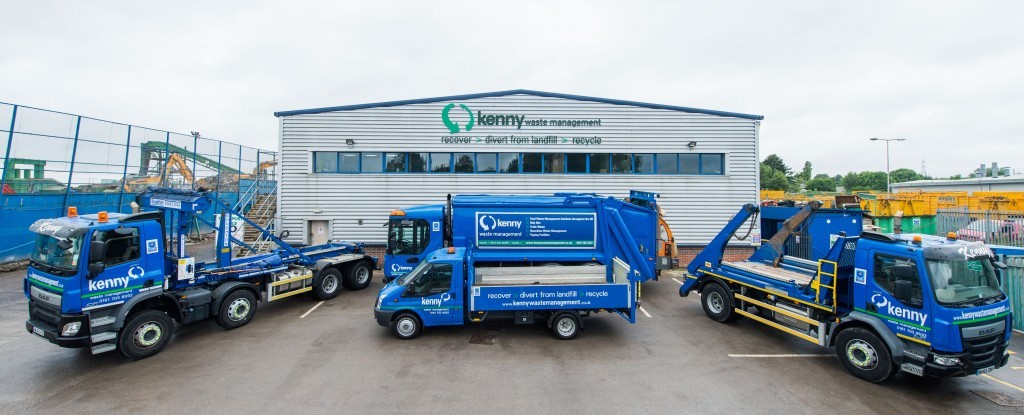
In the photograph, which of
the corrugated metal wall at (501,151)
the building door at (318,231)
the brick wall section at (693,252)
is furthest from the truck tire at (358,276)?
the building door at (318,231)

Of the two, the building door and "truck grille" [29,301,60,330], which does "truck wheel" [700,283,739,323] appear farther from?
the building door

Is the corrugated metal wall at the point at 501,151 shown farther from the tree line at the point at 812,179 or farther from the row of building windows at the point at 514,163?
the tree line at the point at 812,179

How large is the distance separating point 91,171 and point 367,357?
1961 centimetres

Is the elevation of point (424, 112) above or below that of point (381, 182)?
above

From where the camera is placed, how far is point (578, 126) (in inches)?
676

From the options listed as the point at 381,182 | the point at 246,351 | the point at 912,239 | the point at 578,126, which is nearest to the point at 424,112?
the point at 381,182

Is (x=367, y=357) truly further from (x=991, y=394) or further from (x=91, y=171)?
(x=91, y=171)

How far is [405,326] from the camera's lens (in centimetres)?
851

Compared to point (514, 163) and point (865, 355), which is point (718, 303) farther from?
point (514, 163)

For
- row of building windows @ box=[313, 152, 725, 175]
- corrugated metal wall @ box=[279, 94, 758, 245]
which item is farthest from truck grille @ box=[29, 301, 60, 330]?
row of building windows @ box=[313, 152, 725, 175]

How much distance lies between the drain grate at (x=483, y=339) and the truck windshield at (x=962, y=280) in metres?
7.18

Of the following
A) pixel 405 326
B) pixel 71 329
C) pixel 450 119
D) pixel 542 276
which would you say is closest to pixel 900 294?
pixel 542 276

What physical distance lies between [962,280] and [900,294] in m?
1.01

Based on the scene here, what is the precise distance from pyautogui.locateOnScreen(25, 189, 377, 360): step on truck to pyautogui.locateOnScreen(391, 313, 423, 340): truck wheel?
390 cm
